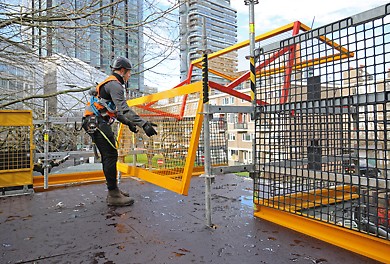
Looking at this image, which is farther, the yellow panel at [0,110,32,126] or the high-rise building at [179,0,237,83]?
the yellow panel at [0,110,32,126]

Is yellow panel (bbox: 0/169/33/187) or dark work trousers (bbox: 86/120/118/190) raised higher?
dark work trousers (bbox: 86/120/118/190)

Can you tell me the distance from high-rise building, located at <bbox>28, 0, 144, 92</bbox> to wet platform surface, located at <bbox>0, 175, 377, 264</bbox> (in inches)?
102

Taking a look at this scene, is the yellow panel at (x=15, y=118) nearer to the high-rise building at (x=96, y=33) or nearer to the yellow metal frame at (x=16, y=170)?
the yellow metal frame at (x=16, y=170)

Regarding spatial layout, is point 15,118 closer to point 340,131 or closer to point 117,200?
point 117,200

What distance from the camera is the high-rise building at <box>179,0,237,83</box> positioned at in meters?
4.04

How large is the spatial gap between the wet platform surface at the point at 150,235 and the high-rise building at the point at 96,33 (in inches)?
102

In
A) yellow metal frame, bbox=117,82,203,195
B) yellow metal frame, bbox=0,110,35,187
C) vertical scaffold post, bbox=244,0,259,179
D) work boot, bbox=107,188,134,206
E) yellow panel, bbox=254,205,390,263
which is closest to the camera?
yellow panel, bbox=254,205,390,263

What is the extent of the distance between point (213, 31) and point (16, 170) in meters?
3.64

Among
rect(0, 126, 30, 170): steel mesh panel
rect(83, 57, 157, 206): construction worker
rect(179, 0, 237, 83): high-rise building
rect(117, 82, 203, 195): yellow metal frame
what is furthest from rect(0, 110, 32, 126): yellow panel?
rect(179, 0, 237, 83): high-rise building

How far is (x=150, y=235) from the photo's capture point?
2330mm

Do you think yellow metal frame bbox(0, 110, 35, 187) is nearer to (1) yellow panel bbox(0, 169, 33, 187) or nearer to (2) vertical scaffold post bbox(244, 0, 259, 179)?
(1) yellow panel bbox(0, 169, 33, 187)

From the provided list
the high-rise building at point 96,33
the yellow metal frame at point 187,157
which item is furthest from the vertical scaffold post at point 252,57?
the high-rise building at point 96,33

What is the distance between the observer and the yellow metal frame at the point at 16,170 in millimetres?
4141

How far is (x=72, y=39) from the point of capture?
484 centimetres
